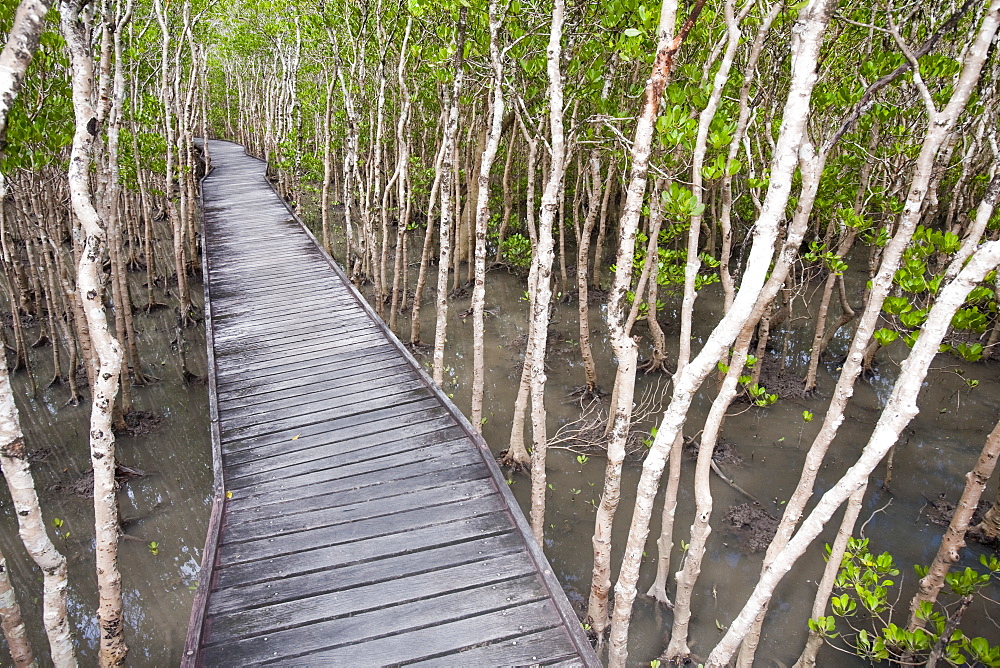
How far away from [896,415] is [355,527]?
4122mm

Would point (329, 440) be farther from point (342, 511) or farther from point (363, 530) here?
point (363, 530)

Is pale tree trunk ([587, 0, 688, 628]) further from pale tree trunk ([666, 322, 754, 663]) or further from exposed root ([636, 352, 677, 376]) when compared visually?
exposed root ([636, 352, 677, 376])

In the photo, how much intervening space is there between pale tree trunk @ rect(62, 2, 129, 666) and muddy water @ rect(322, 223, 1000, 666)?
4594 mm

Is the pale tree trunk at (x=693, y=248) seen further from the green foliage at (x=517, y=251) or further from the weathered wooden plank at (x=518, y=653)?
the green foliage at (x=517, y=251)

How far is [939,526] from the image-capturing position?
7316mm

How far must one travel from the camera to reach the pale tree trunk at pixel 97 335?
3.73m

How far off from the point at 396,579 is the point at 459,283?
10.6 m

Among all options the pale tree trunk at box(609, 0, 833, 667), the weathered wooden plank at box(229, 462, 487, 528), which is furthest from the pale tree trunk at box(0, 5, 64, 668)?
the pale tree trunk at box(609, 0, 833, 667)

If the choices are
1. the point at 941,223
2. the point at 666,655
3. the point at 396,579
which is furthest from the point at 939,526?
the point at 941,223

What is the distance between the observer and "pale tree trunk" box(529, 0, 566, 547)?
15.5 ft

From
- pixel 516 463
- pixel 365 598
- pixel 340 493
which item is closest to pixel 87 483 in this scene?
pixel 340 493

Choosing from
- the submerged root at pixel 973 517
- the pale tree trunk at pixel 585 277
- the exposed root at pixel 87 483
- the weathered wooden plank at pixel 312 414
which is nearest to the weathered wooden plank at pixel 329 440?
the weathered wooden plank at pixel 312 414

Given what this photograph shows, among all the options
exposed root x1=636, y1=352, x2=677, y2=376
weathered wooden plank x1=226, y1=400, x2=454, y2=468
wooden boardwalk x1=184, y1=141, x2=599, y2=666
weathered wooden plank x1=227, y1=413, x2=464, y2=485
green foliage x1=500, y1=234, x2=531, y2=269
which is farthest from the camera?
green foliage x1=500, y1=234, x2=531, y2=269

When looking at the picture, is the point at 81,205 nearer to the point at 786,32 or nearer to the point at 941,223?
the point at 786,32
